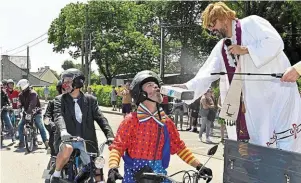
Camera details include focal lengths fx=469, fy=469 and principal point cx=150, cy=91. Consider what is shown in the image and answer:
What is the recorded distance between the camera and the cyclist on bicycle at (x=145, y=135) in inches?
133

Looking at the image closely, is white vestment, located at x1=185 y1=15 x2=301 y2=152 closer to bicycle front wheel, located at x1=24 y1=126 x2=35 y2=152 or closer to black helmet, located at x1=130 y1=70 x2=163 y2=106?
black helmet, located at x1=130 y1=70 x2=163 y2=106

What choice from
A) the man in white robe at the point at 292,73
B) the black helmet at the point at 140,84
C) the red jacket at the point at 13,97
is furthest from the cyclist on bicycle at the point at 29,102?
the man in white robe at the point at 292,73

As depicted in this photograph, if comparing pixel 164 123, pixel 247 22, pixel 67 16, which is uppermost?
pixel 67 16

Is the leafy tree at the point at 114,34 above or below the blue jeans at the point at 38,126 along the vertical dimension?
above

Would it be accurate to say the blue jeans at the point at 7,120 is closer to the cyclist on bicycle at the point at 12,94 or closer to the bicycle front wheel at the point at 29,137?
the cyclist on bicycle at the point at 12,94

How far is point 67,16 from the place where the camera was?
47.4 meters

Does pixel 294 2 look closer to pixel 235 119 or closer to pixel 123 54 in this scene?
pixel 235 119

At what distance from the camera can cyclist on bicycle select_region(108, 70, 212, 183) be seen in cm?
337

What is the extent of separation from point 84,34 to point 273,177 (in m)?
42.1

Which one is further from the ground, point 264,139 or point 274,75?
point 274,75

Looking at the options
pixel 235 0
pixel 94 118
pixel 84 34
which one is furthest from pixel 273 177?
pixel 84 34

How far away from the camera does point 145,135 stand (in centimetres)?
341

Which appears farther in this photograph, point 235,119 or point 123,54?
point 123,54

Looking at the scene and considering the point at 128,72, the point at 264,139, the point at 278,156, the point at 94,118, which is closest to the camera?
the point at 278,156
